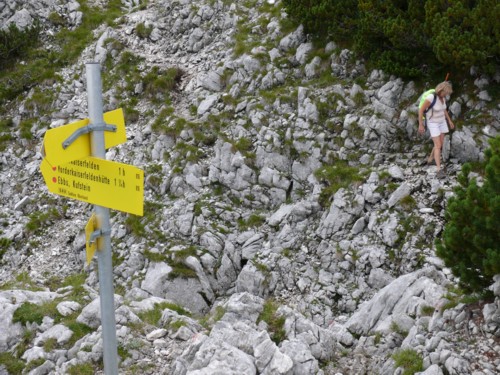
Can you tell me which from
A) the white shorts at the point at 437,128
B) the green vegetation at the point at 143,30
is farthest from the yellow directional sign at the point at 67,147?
the green vegetation at the point at 143,30

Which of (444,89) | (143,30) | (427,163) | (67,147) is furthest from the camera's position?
(143,30)

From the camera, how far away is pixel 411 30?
533 inches

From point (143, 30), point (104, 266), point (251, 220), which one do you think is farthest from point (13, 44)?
point (104, 266)

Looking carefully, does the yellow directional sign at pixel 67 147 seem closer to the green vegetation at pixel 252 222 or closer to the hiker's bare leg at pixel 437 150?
the green vegetation at pixel 252 222

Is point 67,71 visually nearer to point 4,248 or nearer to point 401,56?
point 4,248

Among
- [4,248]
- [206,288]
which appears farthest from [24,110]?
[206,288]

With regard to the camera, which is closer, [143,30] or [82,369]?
[82,369]

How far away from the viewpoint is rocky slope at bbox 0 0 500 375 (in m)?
7.69

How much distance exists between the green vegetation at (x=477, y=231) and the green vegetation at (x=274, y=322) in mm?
2839

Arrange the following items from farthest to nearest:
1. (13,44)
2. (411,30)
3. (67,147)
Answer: (13,44)
(411,30)
(67,147)

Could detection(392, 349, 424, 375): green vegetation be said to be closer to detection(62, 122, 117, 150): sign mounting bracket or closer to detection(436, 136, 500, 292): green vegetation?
detection(436, 136, 500, 292): green vegetation

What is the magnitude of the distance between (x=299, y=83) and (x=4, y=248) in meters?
10.8

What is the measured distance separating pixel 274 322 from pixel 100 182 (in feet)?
16.2

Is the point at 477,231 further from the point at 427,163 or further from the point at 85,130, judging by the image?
the point at 427,163
